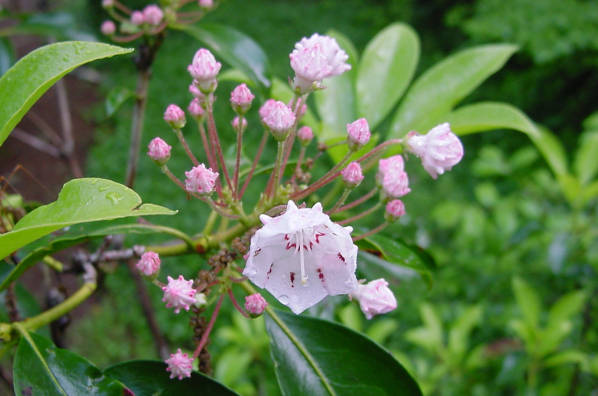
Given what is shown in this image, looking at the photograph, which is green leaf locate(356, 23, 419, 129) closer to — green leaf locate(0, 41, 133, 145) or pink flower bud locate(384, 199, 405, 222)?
pink flower bud locate(384, 199, 405, 222)

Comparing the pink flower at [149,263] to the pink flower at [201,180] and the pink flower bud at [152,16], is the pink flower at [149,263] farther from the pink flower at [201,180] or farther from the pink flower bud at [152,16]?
the pink flower bud at [152,16]

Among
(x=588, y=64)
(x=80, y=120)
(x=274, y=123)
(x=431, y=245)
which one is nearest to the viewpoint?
(x=274, y=123)

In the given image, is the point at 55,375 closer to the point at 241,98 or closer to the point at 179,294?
the point at 179,294

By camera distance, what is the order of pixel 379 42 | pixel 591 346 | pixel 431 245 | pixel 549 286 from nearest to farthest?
pixel 379 42, pixel 591 346, pixel 549 286, pixel 431 245

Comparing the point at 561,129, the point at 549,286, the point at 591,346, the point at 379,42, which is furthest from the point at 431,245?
the point at 379,42

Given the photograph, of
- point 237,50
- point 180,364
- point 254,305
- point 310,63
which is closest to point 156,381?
point 180,364

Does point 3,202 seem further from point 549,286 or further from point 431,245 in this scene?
point 431,245

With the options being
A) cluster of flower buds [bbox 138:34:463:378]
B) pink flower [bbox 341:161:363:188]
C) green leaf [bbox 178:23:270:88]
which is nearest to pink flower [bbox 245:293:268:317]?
cluster of flower buds [bbox 138:34:463:378]

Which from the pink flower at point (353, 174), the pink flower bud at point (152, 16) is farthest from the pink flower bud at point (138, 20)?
the pink flower at point (353, 174)
